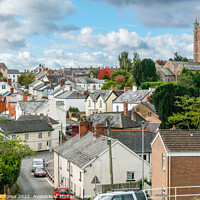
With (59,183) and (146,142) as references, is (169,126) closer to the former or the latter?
(146,142)

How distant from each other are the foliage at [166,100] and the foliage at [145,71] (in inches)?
1517

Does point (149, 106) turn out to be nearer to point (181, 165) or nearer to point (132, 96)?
point (132, 96)

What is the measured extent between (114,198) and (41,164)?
111 ft

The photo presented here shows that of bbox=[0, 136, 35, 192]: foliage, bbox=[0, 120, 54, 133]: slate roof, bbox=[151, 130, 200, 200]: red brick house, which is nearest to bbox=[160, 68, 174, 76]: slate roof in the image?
bbox=[0, 120, 54, 133]: slate roof

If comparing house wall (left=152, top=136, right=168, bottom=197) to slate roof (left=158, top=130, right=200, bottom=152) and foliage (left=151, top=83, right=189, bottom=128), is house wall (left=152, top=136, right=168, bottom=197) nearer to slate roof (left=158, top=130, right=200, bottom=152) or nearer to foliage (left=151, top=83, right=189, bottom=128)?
slate roof (left=158, top=130, right=200, bottom=152)

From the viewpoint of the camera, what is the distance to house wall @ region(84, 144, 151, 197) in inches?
1350

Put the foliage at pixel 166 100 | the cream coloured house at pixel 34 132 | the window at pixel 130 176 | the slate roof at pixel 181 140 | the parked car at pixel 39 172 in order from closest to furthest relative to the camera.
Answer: the slate roof at pixel 181 140, the window at pixel 130 176, the parked car at pixel 39 172, the foliage at pixel 166 100, the cream coloured house at pixel 34 132

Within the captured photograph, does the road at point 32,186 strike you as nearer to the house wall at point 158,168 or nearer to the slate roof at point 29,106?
the house wall at point 158,168

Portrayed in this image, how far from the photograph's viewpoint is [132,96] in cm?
7981

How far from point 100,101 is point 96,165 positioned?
51.0 metres

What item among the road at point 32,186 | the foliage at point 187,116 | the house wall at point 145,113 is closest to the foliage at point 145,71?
the house wall at point 145,113

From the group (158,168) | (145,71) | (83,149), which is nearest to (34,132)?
(83,149)

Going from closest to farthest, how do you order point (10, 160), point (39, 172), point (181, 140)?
point (181, 140)
point (10, 160)
point (39, 172)

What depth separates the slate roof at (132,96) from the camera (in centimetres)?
7781
